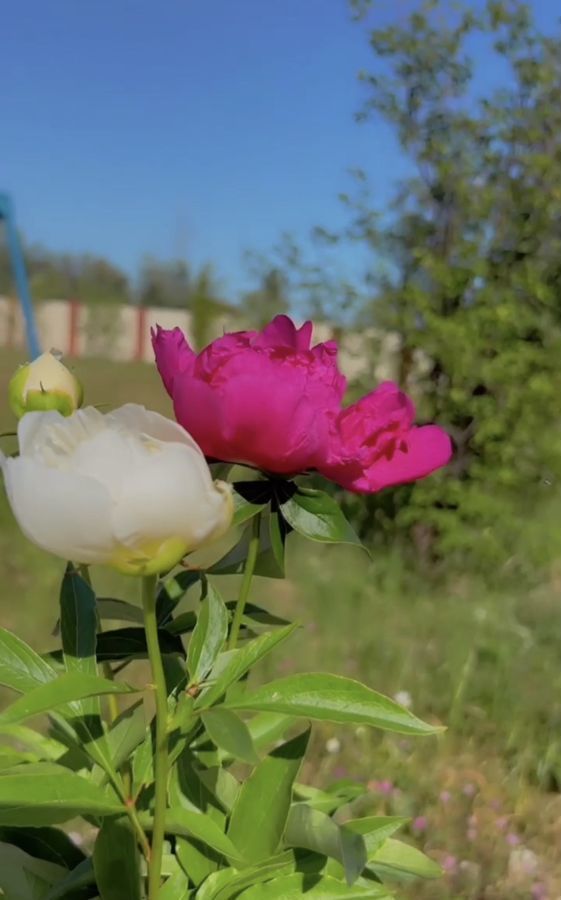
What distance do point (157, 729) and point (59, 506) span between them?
0.60ft

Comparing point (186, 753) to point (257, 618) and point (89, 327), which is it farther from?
point (89, 327)

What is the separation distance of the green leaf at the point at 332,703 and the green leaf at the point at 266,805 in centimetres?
12

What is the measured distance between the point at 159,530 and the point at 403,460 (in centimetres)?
21

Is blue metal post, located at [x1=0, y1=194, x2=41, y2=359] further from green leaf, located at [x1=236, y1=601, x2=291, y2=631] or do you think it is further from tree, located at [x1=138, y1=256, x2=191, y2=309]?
tree, located at [x1=138, y1=256, x2=191, y2=309]

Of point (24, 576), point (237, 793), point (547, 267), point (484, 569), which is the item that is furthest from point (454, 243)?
point (237, 793)

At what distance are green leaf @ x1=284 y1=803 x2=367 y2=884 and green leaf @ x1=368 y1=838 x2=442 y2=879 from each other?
0.20 metres

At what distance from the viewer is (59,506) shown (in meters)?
0.49

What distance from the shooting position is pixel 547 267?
2.96 m

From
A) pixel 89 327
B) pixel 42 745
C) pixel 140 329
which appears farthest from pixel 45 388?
pixel 140 329

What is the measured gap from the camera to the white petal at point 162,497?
0.50m

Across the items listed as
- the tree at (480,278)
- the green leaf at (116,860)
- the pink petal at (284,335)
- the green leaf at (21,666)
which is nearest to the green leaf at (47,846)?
the green leaf at (116,860)

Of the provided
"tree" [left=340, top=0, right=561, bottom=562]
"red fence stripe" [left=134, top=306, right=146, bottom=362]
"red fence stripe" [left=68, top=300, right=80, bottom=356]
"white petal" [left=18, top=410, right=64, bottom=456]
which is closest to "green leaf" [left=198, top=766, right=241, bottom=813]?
"white petal" [left=18, top=410, right=64, bottom=456]

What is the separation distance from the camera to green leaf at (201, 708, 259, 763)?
0.51 meters

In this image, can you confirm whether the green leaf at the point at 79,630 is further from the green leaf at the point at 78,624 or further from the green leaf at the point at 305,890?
the green leaf at the point at 305,890
